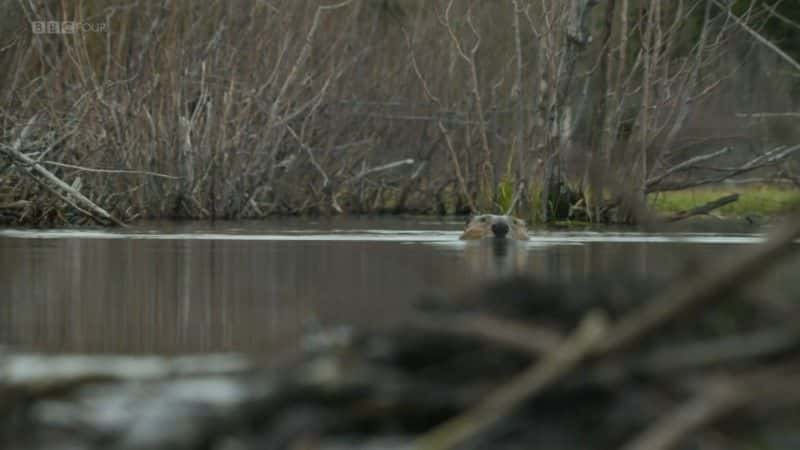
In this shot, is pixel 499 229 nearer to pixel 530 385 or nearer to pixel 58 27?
pixel 58 27

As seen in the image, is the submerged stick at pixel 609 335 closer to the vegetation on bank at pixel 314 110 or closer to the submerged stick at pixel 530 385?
the submerged stick at pixel 530 385

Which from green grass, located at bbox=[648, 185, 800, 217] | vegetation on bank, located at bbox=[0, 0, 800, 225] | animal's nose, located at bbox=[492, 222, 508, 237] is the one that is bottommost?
animal's nose, located at bbox=[492, 222, 508, 237]

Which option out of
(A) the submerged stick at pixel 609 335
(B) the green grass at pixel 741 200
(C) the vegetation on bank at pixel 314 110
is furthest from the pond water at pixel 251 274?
(B) the green grass at pixel 741 200

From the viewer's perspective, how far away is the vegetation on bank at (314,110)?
17.3 metres

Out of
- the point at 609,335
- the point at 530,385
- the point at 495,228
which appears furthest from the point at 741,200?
the point at 530,385

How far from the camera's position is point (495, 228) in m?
14.6

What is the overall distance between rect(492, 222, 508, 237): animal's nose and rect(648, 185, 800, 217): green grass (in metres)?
5.79

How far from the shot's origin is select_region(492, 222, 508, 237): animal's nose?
47.9 ft

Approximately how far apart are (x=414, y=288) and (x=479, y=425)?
4.29 metres

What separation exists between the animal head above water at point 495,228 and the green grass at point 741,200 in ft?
18.5

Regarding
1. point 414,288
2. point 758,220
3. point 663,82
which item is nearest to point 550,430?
point 414,288

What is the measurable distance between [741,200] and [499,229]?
38.0 ft

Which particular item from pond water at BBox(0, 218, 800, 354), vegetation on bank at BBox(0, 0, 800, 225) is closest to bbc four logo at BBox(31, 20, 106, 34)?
vegetation on bank at BBox(0, 0, 800, 225)

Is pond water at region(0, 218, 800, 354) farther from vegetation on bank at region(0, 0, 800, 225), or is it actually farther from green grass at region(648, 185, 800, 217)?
green grass at region(648, 185, 800, 217)
